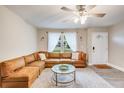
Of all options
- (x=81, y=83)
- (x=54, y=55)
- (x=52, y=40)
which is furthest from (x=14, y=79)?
(x=52, y=40)

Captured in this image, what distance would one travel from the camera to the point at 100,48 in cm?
759

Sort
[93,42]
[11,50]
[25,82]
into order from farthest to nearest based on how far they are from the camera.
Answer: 1. [93,42]
2. [11,50]
3. [25,82]

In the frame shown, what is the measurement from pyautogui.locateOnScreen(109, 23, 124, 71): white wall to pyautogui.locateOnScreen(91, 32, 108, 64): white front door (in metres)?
0.44

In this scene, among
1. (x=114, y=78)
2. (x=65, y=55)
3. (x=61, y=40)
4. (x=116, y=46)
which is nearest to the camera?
(x=114, y=78)

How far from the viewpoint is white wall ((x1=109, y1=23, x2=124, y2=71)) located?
5.75 metres

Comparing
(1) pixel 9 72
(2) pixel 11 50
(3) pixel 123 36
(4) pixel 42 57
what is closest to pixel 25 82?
(1) pixel 9 72

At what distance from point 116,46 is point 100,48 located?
4.35ft

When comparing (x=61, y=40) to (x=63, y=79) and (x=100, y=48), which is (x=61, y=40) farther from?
(x=63, y=79)

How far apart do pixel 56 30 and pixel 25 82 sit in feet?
16.1

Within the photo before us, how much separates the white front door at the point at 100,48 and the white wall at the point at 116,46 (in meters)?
0.44

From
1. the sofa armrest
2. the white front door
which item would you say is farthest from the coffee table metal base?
the white front door

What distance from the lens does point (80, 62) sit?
644cm
